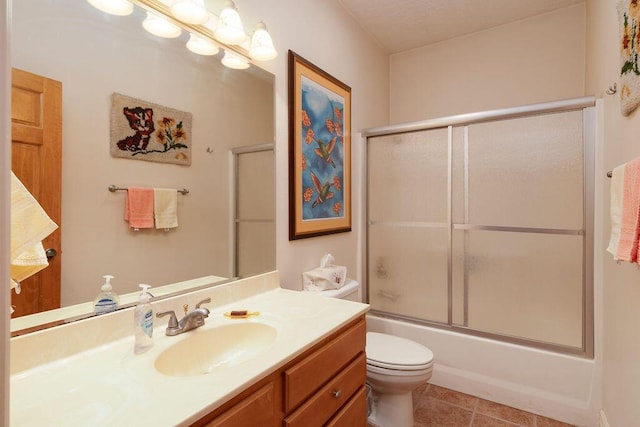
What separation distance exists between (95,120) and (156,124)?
0.21 meters

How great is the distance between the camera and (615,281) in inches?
59.6

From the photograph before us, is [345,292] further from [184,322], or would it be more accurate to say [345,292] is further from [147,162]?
[147,162]

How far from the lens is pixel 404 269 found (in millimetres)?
2443

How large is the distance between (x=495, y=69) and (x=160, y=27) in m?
2.57

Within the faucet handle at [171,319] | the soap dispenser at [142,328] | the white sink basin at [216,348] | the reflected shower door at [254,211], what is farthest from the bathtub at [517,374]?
the soap dispenser at [142,328]

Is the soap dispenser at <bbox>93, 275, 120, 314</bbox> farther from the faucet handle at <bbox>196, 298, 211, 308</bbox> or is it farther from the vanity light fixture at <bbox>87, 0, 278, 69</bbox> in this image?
the vanity light fixture at <bbox>87, 0, 278, 69</bbox>

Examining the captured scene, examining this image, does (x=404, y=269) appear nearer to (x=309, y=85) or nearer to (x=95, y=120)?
(x=309, y=85)

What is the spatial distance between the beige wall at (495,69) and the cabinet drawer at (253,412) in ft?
9.04

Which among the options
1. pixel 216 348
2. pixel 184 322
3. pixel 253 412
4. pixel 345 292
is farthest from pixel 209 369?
pixel 345 292

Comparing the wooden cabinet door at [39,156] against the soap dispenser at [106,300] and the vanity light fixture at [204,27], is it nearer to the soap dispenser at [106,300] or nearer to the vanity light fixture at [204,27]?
the soap dispenser at [106,300]

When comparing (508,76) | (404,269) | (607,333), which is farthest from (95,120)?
(508,76)

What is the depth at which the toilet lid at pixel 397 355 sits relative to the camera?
1.59m

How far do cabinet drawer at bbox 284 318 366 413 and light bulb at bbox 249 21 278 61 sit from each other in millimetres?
1308

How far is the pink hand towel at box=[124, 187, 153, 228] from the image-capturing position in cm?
111
